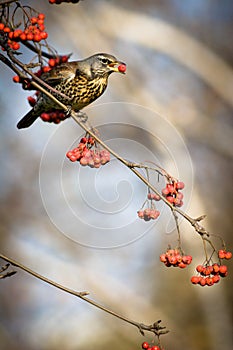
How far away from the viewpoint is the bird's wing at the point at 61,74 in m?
2.22

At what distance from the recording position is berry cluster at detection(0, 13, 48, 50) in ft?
4.82

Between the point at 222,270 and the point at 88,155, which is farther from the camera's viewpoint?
the point at 88,155

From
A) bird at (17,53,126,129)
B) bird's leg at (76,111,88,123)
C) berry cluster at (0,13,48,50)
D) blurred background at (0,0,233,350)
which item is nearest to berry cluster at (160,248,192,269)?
bird's leg at (76,111,88,123)

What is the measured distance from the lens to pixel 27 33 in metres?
1.49

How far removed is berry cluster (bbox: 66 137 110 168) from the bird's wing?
0.62 meters

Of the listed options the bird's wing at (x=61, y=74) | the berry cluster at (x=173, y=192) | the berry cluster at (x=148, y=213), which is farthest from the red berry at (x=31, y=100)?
the berry cluster at (x=173, y=192)

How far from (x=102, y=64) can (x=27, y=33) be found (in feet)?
2.75

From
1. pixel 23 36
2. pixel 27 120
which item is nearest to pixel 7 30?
pixel 23 36

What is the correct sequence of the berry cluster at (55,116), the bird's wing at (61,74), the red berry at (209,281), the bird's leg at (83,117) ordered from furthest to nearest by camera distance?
the bird's wing at (61,74) → the berry cluster at (55,116) → the bird's leg at (83,117) → the red berry at (209,281)

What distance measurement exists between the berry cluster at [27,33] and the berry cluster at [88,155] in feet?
1.10

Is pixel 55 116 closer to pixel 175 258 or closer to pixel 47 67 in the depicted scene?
pixel 47 67

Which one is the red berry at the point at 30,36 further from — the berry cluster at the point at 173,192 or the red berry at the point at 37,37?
the berry cluster at the point at 173,192

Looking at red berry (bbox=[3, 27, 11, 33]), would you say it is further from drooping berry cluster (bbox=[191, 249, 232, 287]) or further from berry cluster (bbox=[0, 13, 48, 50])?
drooping berry cluster (bbox=[191, 249, 232, 287])

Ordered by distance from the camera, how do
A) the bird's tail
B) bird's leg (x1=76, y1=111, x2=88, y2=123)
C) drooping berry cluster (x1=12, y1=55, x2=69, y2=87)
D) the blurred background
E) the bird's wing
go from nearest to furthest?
drooping berry cluster (x1=12, y1=55, x2=69, y2=87)
bird's leg (x1=76, y1=111, x2=88, y2=123)
the bird's wing
the bird's tail
the blurred background
